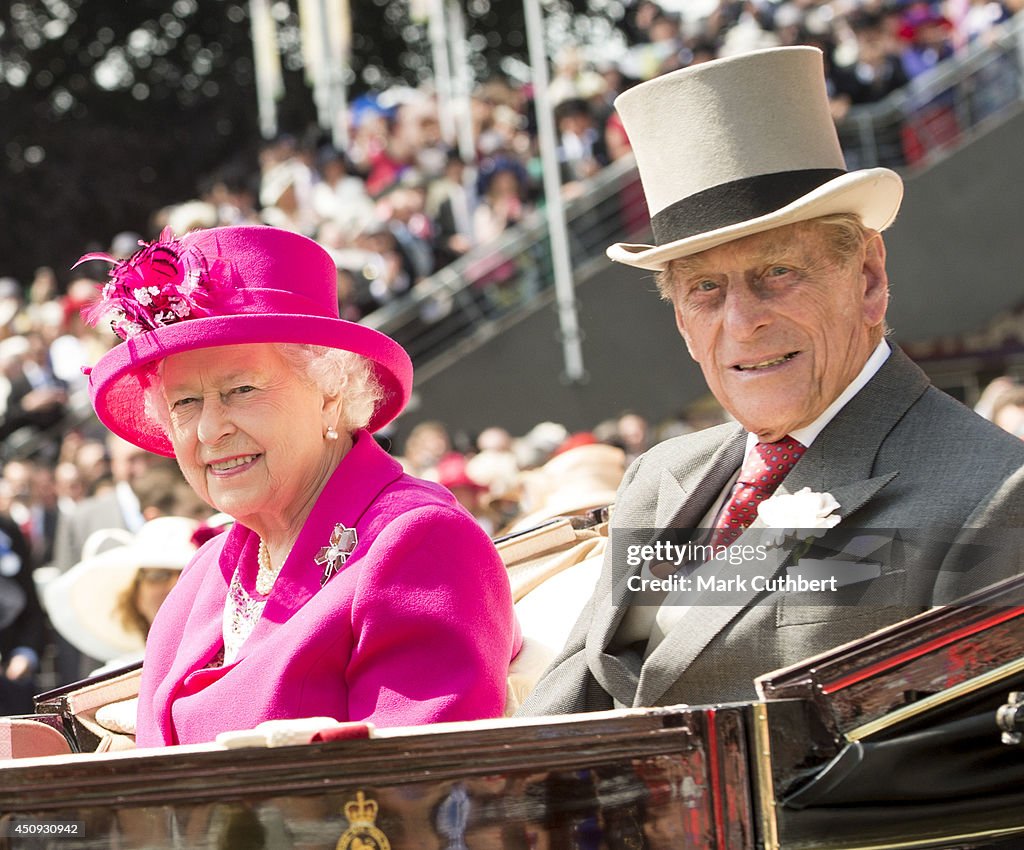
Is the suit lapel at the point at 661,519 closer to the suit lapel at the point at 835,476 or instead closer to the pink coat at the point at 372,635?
the suit lapel at the point at 835,476

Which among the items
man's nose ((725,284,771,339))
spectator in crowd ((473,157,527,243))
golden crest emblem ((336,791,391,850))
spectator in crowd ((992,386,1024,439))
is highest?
spectator in crowd ((473,157,527,243))

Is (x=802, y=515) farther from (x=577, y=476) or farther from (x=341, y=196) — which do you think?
(x=341, y=196)

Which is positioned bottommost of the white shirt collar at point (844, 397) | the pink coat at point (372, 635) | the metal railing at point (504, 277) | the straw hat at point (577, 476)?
the pink coat at point (372, 635)

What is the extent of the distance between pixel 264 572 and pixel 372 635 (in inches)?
19.3

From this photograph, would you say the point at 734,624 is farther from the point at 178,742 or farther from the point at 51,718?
the point at 51,718

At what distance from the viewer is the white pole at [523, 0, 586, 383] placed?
1160 cm

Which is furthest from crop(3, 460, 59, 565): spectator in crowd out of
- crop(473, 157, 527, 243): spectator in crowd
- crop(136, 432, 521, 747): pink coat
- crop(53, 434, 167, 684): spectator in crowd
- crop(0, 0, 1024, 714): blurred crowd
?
crop(136, 432, 521, 747): pink coat

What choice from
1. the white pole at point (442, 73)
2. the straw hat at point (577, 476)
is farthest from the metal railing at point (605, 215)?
the straw hat at point (577, 476)

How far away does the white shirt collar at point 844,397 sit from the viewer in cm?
246

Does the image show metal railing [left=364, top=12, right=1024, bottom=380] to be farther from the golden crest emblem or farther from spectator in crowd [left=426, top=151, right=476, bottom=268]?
the golden crest emblem

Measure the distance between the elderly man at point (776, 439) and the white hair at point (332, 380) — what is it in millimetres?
577

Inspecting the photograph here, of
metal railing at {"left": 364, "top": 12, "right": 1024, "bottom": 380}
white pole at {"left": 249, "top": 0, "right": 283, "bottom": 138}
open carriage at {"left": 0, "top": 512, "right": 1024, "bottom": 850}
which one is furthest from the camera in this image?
white pole at {"left": 249, "top": 0, "right": 283, "bottom": 138}

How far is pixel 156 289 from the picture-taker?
2727mm

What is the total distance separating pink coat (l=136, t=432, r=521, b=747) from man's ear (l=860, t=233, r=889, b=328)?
0.78 meters
